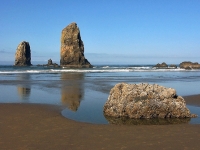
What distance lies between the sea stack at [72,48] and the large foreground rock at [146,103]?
3352 inches

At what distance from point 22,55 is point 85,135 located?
11496 cm

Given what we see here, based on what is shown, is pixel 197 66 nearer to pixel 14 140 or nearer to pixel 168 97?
pixel 168 97

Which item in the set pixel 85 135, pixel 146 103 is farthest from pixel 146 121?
pixel 85 135

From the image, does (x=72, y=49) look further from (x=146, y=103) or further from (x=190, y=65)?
(x=146, y=103)

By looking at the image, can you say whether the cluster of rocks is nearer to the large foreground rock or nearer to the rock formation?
the rock formation

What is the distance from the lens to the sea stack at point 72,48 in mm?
98000

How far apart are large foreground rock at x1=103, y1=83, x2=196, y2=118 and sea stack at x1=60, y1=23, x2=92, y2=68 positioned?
85.2 m

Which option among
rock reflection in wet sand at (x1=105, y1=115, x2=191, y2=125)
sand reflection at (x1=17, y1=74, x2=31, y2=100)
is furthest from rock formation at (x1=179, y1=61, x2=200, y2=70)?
rock reflection in wet sand at (x1=105, y1=115, x2=191, y2=125)

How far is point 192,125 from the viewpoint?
9.38m

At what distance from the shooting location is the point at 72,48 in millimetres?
98562

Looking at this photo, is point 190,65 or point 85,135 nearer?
point 85,135

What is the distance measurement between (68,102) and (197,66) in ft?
276

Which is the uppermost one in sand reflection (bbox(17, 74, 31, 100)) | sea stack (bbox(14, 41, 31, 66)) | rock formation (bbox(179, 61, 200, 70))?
sea stack (bbox(14, 41, 31, 66))

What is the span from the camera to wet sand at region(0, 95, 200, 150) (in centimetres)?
705
